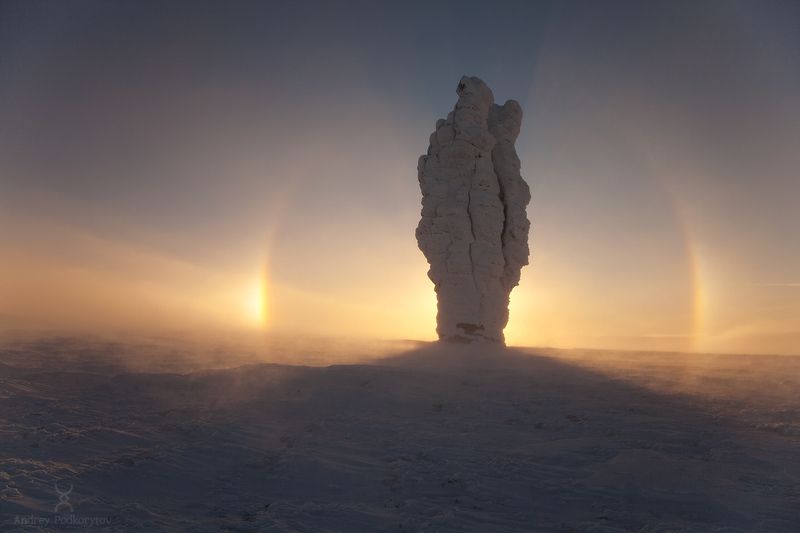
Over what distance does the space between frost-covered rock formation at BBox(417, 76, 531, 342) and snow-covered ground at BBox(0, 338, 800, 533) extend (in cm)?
1132

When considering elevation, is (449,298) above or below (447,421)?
above

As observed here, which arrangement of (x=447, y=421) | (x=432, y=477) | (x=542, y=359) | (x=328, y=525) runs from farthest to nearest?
1. (x=542, y=359)
2. (x=447, y=421)
3. (x=432, y=477)
4. (x=328, y=525)

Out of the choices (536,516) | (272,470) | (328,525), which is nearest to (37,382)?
(272,470)

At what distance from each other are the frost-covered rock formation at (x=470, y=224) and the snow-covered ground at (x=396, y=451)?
11315mm

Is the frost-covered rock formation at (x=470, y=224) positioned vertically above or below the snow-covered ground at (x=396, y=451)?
above

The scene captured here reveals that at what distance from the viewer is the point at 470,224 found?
1045 inches

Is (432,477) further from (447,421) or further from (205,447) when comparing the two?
(205,447)

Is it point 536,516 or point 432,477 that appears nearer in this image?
point 536,516

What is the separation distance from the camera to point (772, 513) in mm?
5562

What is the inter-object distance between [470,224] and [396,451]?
19724 millimetres

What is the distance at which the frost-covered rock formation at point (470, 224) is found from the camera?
25922mm

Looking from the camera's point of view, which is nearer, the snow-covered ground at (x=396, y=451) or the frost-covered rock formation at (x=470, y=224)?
the snow-covered ground at (x=396, y=451)

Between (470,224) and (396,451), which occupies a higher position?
(470,224)

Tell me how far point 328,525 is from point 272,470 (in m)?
2.15
